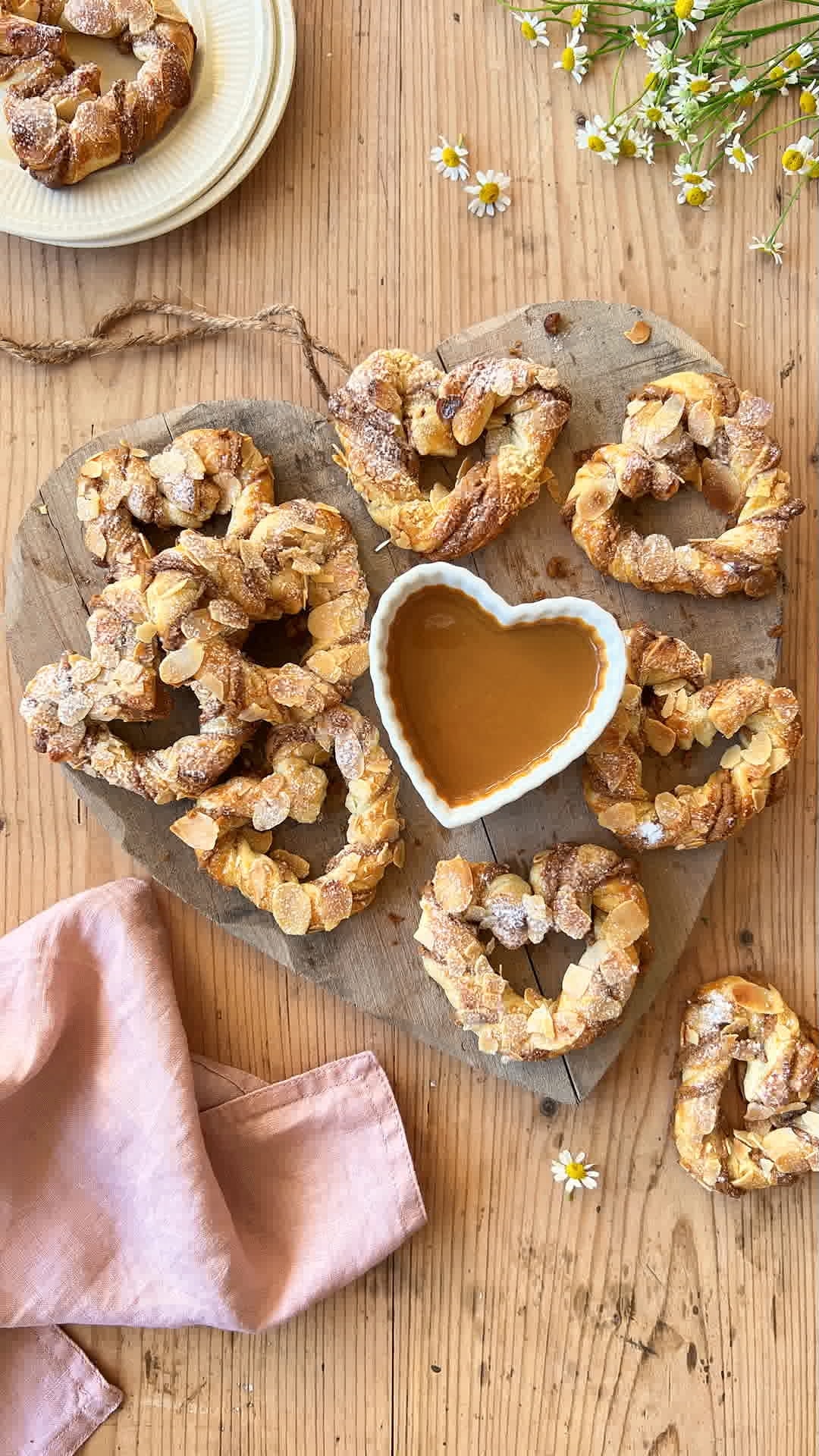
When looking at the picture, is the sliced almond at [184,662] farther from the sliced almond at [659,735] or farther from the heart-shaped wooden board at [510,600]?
the sliced almond at [659,735]

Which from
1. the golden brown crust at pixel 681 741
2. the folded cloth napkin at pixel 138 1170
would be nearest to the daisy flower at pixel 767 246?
the golden brown crust at pixel 681 741

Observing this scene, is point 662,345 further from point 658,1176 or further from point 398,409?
point 658,1176

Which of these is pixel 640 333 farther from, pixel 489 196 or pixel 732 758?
pixel 732 758

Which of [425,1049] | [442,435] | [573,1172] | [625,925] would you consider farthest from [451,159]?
[573,1172]

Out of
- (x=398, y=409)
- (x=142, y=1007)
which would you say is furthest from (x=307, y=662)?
(x=142, y=1007)

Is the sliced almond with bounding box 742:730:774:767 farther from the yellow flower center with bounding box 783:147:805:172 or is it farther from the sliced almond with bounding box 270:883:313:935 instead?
the yellow flower center with bounding box 783:147:805:172

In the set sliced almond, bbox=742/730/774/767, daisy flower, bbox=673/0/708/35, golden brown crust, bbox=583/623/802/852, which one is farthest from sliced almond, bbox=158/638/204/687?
daisy flower, bbox=673/0/708/35
